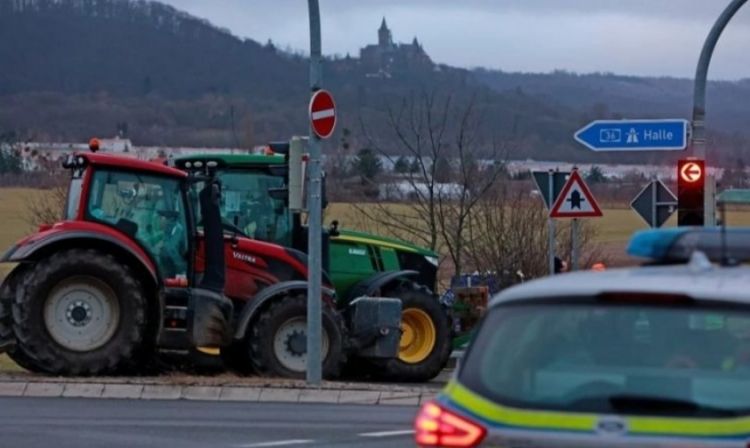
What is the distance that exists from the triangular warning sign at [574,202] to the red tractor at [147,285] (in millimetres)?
4190

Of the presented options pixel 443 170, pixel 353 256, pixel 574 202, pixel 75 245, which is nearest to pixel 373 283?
pixel 353 256

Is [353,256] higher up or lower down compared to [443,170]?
lower down

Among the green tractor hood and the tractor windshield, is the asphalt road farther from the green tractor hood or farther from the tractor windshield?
the green tractor hood

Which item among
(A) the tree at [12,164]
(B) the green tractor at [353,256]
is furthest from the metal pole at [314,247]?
(A) the tree at [12,164]

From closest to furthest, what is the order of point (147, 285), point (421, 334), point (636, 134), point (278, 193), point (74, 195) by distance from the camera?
point (147, 285), point (74, 195), point (278, 193), point (421, 334), point (636, 134)

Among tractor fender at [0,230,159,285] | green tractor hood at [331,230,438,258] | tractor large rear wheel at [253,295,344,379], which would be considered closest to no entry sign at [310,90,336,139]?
tractor large rear wheel at [253,295,344,379]

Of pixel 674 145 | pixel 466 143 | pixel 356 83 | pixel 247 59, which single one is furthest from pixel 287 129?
pixel 674 145

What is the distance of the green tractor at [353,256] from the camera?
66.3ft

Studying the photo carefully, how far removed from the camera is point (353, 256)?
70.6 ft

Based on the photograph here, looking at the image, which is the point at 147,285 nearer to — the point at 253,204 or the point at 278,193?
the point at 278,193

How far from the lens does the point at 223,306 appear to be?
18.8 meters

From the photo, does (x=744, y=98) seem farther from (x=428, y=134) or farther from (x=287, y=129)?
(x=428, y=134)

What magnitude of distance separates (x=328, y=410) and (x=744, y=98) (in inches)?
3468

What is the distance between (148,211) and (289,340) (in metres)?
2.32
